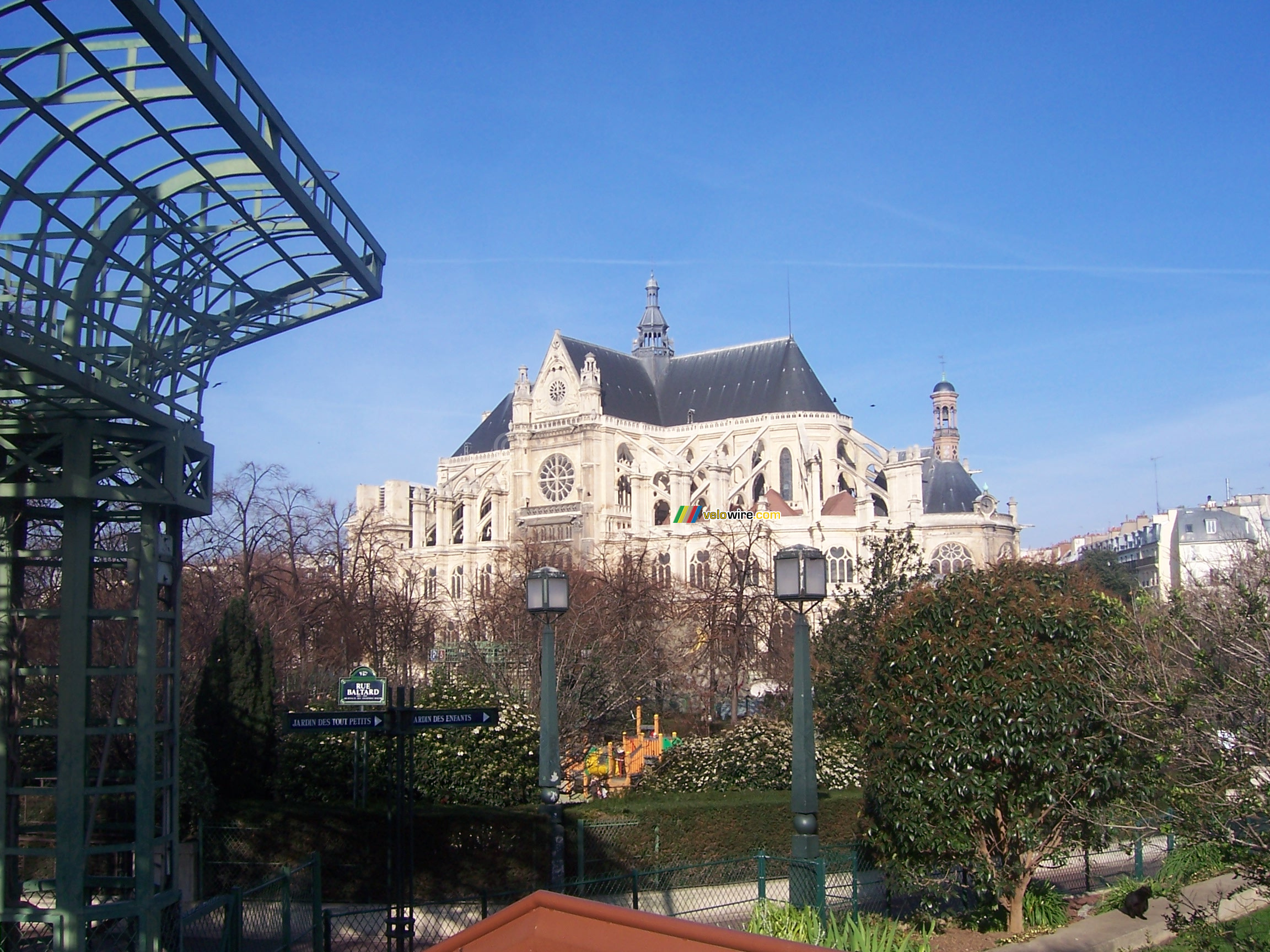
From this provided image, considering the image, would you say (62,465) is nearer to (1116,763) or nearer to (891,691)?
(891,691)

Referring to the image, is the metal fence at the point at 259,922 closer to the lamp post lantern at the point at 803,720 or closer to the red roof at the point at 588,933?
the lamp post lantern at the point at 803,720

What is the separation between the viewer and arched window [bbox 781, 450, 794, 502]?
66375 millimetres

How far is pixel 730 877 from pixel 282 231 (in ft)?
31.9

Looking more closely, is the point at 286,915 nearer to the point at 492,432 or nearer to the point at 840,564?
the point at 840,564

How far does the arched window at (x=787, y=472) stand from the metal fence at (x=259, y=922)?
54.5 meters

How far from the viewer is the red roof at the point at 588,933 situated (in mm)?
2707

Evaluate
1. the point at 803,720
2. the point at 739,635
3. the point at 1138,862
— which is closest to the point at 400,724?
the point at 803,720

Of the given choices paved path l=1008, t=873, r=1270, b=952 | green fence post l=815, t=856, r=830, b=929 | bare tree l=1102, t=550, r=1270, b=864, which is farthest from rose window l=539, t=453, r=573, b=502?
bare tree l=1102, t=550, r=1270, b=864

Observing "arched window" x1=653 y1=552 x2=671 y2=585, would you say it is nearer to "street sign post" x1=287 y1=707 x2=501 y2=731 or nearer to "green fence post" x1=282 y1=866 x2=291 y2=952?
"green fence post" x1=282 y1=866 x2=291 y2=952

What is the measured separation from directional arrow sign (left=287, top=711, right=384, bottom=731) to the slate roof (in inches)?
2289

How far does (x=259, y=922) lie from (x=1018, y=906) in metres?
7.71

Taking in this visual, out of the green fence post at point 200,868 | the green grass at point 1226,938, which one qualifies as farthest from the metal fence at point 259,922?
the green grass at point 1226,938

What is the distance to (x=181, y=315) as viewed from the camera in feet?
34.8

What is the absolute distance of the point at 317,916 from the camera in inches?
411
